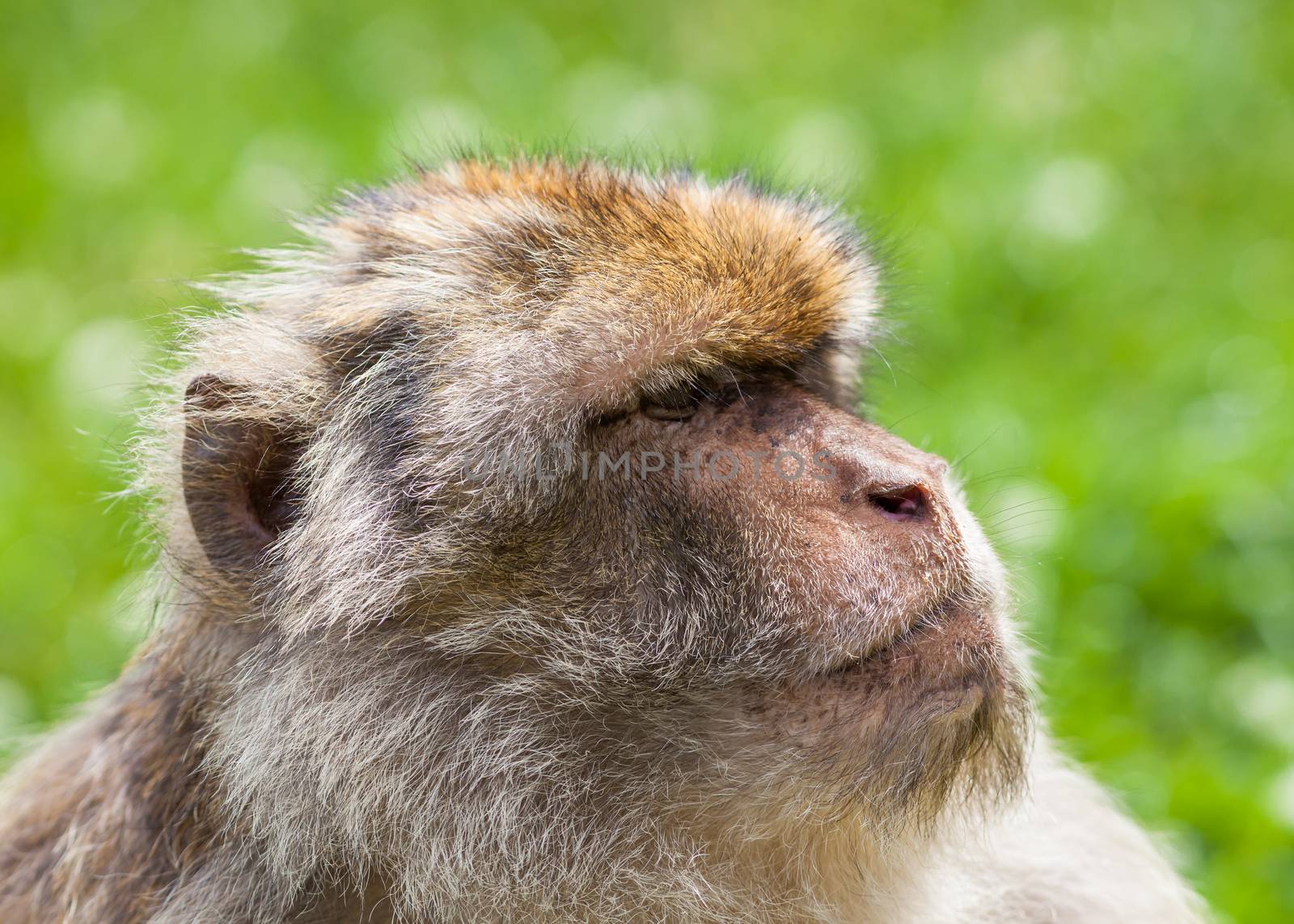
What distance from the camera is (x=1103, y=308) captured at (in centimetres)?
585

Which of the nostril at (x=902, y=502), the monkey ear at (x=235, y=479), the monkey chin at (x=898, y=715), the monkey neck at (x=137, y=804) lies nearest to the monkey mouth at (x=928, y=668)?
the monkey chin at (x=898, y=715)

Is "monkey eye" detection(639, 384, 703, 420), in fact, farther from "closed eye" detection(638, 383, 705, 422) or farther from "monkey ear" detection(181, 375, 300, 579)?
"monkey ear" detection(181, 375, 300, 579)

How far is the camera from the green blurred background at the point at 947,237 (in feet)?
13.7

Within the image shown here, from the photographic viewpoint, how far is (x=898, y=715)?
221 centimetres

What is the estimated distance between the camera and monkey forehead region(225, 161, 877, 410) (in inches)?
92.0

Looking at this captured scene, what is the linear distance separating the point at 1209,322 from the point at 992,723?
12.8 ft

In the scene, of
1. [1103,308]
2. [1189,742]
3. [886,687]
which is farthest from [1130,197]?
[886,687]

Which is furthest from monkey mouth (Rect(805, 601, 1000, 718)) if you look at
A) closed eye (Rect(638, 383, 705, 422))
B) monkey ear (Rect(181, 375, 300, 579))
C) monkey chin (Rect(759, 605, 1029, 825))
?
monkey ear (Rect(181, 375, 300, 579))

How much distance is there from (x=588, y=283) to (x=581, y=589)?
1.66 feet

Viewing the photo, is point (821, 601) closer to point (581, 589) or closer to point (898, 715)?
point (898, 715)

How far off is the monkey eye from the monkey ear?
0.62 meters

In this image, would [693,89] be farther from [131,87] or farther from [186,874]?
[186,874]

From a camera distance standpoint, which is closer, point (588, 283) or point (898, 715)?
point (898, 715)

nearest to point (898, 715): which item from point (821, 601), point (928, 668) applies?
point (928, 668)
